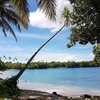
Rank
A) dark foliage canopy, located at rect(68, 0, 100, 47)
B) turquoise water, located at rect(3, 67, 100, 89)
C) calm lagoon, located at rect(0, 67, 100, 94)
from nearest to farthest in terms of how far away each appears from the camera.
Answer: dark foliage canopy, located at rect(68, 0, 100, 47)
calm lagoon, located at rect(0, 67, 100, 94)
turquoise water, located at rect(3, 67, 100, 89)

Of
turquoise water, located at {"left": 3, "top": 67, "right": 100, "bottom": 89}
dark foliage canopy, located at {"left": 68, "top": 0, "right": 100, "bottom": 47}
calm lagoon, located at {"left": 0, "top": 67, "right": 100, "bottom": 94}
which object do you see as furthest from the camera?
turquoise water, located at {"left": 3, "top": 67, "right": 100, "bottom": 89}

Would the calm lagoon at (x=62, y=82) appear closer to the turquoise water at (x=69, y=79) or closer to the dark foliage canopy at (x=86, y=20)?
the turquoise water at (x=69, y=79)

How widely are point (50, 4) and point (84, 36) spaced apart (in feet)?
10.2

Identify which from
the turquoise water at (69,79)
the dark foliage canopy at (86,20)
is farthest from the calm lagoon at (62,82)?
the dark foliage canopy at (86,20)

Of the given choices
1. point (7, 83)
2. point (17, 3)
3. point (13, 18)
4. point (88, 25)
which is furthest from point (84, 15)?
point (13, 18)

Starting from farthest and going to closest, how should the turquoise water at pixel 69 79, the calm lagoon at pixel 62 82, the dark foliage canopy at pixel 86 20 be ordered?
the turquoise water at pixel 69 79 < the calm lagoon at pixel 62 82 < the dark foliage canopy at pixel 86 20

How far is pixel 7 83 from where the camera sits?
17.9 meters

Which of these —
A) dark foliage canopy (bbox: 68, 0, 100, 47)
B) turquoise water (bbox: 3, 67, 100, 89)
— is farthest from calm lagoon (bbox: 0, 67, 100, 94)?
dark foliage canopy (bbox: 68, 0, 100, 47)

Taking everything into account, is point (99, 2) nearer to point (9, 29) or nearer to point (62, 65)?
point (9, 29)

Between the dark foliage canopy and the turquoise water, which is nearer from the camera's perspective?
the dark foliage canopy

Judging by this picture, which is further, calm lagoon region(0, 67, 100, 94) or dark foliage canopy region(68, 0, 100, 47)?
calm lagoon region(0, 67, 100, 94)

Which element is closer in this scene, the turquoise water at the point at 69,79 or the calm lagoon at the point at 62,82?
the calm lagoon at the point at 62,82

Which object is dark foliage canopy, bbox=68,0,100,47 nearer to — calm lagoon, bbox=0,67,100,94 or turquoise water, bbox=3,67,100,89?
calm lagoon, bbox=0,67,100,94

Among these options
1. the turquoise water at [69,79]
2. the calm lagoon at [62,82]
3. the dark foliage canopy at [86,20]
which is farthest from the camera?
the turquoise water at [69,79]
